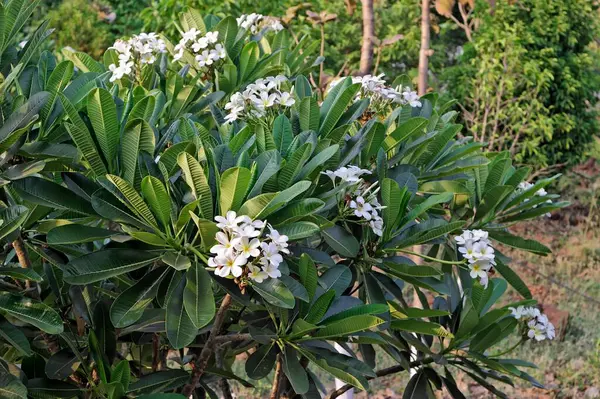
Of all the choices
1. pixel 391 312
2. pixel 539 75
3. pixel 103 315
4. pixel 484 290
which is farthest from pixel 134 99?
pixel 539 75

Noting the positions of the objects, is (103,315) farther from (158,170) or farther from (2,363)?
(158,170)

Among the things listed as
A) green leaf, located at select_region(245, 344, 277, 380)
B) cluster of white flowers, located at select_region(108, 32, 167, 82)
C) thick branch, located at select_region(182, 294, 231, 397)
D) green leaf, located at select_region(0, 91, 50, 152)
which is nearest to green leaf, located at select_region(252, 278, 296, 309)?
thick branch, located at select_region(182, 294, 231, 397)

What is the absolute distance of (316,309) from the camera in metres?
1.50

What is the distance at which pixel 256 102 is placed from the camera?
172cm

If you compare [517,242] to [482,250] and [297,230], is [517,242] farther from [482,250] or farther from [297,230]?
[297,230]

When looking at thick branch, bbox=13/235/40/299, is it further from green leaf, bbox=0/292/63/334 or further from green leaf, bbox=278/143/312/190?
green leaf, bbox=278/143/312/190

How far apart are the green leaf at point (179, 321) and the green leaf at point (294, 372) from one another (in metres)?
0.25

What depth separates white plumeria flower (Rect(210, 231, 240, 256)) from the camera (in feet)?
4.13

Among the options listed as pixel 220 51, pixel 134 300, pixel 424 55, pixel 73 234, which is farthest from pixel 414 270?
pixel 424 55

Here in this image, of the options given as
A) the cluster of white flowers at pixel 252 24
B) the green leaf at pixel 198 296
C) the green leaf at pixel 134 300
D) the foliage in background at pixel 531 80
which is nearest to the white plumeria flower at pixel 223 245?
the green leaf at pixel 198 296

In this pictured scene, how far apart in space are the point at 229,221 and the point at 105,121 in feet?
0.96

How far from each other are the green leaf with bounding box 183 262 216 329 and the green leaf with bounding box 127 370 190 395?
41 centimetres

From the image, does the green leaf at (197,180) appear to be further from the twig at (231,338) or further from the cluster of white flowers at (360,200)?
the twig at (231,338)

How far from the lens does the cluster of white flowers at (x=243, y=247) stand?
125 centimetres
